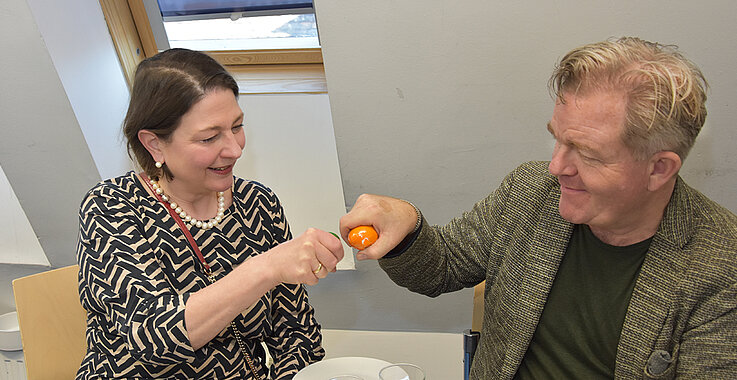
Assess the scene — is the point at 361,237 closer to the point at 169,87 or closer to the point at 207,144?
the point at 207,144

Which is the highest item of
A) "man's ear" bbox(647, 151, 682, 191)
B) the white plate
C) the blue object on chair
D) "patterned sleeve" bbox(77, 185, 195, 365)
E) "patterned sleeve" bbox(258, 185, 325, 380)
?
"man's ear" bbox(647, 151, 682, 191)

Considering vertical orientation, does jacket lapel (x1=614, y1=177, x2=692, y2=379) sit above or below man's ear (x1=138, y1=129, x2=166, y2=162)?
below

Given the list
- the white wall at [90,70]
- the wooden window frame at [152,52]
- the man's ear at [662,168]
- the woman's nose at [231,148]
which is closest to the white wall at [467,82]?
the wooden window frame at [152,52]

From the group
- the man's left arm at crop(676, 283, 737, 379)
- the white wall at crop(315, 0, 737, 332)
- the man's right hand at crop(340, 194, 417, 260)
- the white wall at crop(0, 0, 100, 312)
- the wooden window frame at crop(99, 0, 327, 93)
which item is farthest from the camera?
the wooden window frame at crop(99, 0, 327, 93)

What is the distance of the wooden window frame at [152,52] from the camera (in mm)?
2457

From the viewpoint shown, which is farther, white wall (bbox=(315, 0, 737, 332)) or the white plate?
white wall (bbox=(315, 0, 737, 332))

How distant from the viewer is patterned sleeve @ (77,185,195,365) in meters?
1.29

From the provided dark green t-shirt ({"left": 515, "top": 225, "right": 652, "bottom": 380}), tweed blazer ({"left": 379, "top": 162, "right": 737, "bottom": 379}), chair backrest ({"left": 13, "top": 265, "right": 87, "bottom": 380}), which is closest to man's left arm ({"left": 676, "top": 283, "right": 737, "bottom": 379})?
tweed blazer ({"left": 379, "top": 162, "right": 737, "bottom": 379})

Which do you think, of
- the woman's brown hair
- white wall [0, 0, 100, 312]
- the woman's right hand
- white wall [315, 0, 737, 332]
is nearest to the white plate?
the woman's right hand

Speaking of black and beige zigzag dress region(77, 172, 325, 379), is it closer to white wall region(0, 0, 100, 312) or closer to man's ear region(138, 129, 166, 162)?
man's ear region(138, 129, 166, 162)

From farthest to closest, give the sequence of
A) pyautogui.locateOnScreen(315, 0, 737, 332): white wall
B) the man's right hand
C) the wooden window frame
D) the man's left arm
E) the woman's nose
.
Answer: the wooden window frame
pyautogui.locateOnScreen(315, 0, 737, 332): white wall
the woman's nose
the man's right hand
the man's left arm

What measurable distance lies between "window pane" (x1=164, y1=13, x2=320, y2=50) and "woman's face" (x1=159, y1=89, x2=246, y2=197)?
1.08 meters

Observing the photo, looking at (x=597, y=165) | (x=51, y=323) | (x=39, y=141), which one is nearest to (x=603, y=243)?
(x=597, y=165)

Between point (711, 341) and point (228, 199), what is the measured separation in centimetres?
113
